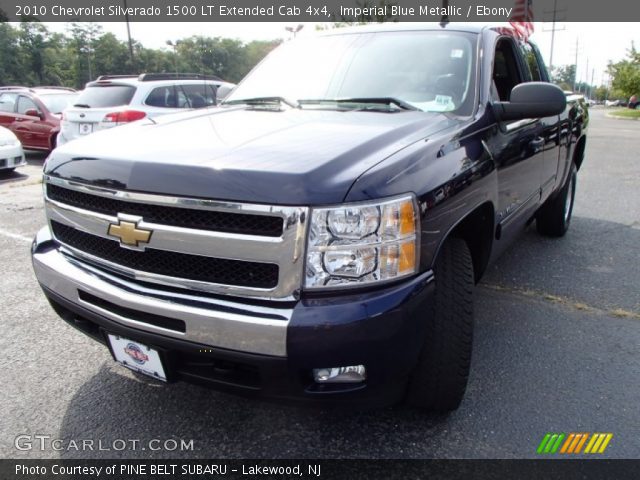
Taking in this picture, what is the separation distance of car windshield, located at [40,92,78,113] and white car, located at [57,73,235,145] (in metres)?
2.82

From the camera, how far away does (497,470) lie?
81.6 inches

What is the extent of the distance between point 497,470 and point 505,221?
4.62ft

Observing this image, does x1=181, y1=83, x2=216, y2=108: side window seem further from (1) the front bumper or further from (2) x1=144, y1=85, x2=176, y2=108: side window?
(1) the front bumper

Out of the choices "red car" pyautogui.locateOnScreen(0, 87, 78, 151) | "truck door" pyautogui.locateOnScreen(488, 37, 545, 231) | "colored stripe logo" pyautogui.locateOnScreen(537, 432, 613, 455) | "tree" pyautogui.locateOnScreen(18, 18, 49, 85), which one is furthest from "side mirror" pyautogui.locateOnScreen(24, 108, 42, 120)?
"tree" pyautogui.locateOnScreen(18, 18, 49, 85)

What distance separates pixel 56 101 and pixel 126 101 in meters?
4.24

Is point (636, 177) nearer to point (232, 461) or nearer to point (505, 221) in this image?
point (505, 221)

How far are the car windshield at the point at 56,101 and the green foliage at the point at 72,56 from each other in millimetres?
39870

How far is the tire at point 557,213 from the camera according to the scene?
4.93 meters

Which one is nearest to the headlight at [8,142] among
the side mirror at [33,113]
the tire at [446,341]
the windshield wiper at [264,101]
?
the side mirror at [33,113]

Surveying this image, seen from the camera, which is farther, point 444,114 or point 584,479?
point 444,114

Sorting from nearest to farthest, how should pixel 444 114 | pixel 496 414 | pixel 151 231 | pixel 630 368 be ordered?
pixel 151 231 < pixel 496 414 < pixel 444 114 < pixel 630 368

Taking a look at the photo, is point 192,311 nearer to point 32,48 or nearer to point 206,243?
point 206,243

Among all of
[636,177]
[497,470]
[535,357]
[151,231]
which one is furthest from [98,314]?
[636,177]

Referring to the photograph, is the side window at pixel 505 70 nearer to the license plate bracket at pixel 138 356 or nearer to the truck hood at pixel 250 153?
the truck hood at pixel 250 153
